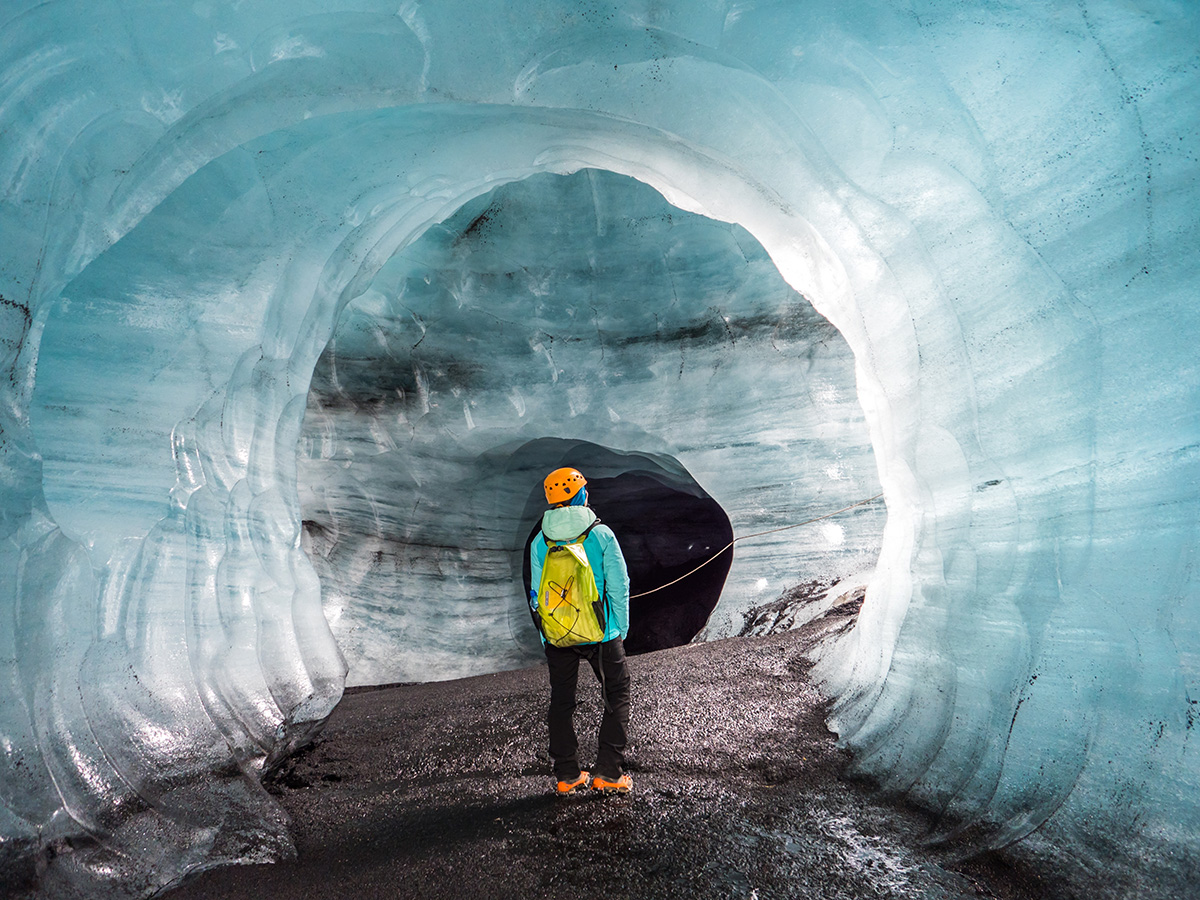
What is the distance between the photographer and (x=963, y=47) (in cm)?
279

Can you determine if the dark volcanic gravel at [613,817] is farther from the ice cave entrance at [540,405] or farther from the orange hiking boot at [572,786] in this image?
the ice cave entrance at [540,405]

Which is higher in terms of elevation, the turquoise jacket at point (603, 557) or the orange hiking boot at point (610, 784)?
the turquoise jacket at point (603, 557)

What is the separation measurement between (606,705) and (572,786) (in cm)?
44

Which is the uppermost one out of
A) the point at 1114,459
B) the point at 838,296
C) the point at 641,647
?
the point at 838,296

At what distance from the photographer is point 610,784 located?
302 centimetres

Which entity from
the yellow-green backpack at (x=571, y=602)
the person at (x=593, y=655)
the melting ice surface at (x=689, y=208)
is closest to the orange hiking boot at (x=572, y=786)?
the person at (x=593, y=655)

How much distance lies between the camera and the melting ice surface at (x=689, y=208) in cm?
244

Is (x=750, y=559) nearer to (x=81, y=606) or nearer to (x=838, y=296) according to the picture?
(x=838, y=296)

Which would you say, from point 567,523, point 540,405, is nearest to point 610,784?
point 567,523

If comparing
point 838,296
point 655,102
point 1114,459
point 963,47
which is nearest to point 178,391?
point 655,102

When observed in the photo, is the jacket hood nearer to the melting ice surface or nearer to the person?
the person

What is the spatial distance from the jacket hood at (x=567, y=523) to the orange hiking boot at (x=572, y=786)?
1.06m

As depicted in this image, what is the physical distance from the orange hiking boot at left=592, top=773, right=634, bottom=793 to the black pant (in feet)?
0.07

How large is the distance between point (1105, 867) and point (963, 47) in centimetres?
294
